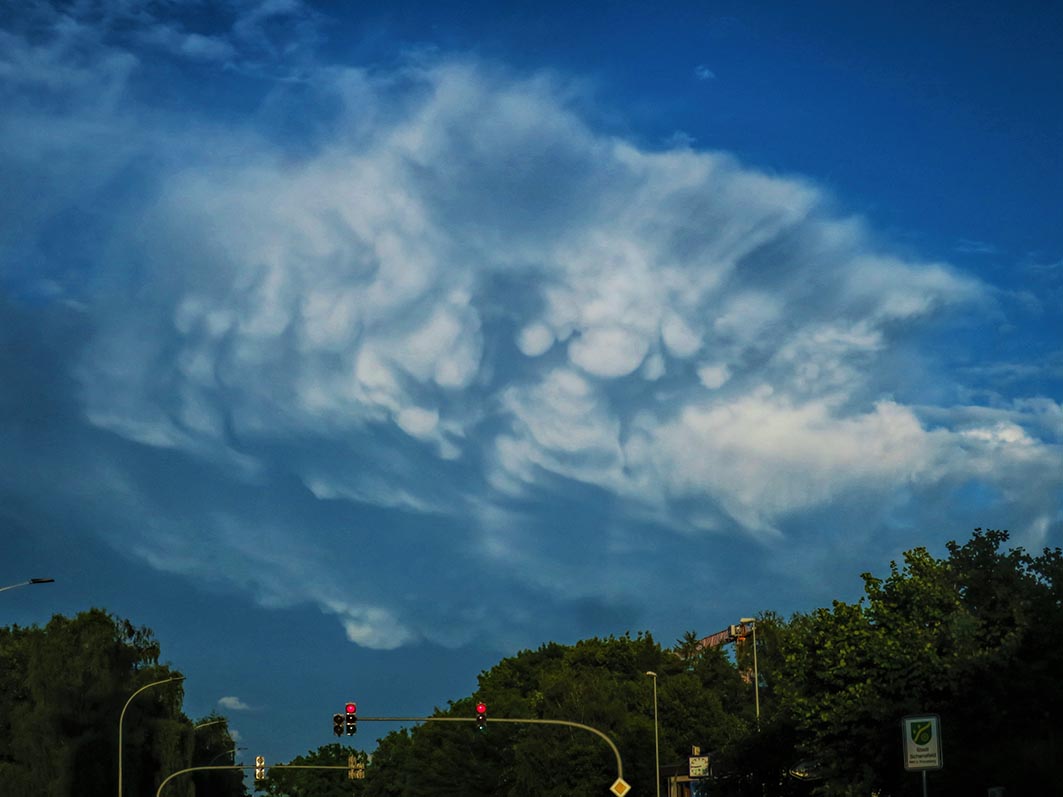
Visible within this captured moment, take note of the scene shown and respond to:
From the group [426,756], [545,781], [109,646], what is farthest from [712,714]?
[109,646]

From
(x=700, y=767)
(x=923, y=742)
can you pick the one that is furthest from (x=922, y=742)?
(x=700, y=767)

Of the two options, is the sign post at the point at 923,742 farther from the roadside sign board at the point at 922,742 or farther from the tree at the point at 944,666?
the tree at the point at 944,666

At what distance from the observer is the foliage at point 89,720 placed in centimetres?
7800

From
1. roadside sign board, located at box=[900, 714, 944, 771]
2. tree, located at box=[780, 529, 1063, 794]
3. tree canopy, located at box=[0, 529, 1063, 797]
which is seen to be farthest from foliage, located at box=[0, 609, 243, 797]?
roadside sign board, located at box=[900, 714, 944, 771]

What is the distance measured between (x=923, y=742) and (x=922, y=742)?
0.11 feet

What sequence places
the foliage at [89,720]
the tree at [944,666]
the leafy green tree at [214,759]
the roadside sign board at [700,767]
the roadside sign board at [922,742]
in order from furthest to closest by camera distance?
the leafy green tree at [214,759]
the foliage at [89,720]
the roadside sign board at [700,767]
the tree at [944,666]
the roadside sign board at [922,742]

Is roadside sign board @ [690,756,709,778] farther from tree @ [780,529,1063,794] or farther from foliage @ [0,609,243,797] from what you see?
foliage @ [0,609,243,797]

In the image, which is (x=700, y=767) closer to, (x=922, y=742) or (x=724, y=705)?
(x=922, y=742)

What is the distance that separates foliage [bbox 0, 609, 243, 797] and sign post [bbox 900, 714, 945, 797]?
6473 cm

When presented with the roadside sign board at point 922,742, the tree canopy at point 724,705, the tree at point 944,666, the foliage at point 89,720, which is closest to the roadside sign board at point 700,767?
the tree canopy at point 724,705

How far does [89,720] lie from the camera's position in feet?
265

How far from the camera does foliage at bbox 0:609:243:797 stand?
7800cm

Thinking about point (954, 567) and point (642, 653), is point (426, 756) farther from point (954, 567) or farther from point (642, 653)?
point (954, 567)

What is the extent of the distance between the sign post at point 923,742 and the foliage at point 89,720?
64.7 meters
